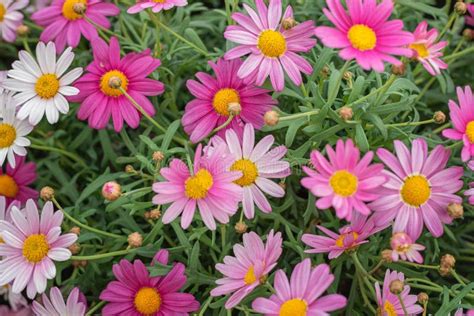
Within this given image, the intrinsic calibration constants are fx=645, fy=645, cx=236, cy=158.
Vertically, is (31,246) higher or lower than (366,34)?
lower

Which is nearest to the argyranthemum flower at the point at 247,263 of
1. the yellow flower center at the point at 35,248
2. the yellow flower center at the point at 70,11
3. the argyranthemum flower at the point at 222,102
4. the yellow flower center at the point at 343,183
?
the yellow flower center at the point at 343,183

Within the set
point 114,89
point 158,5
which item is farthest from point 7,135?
point 158,5

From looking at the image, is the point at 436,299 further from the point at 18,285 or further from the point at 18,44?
the point at 18,44

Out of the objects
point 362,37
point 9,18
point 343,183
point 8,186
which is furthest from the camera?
point 9,18

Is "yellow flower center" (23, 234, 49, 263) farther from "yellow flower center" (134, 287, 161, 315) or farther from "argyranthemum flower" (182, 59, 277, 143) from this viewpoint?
"argyranthemum flower" (182, 59, 277, 143)

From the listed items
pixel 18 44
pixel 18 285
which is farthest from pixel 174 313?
pixel 18 44

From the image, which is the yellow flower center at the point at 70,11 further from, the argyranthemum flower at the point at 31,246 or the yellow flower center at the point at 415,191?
the yellow flower center at the point at 415,191

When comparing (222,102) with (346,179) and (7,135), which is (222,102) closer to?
(346,179)
